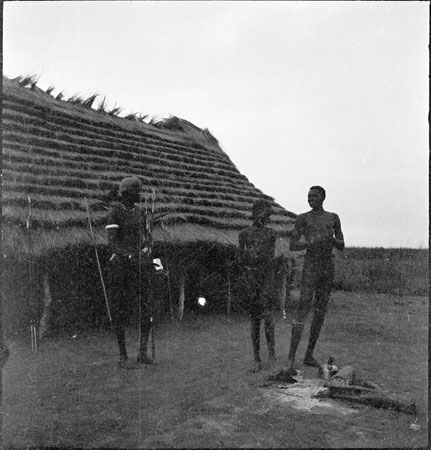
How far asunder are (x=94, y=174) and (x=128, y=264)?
3529mm

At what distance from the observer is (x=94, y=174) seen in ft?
27.4


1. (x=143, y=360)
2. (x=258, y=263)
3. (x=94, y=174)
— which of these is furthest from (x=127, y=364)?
(x=94, y=174)

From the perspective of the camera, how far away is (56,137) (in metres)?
8.62

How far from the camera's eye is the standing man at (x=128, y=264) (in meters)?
5.21

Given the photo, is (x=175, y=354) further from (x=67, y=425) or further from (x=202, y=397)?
(x=67, y=425)

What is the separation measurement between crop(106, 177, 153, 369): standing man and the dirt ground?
0.39 metres

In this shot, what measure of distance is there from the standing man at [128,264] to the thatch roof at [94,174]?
1.63 metres

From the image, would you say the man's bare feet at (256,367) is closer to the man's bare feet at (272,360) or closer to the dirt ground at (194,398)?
the dirt ground at (194,398)

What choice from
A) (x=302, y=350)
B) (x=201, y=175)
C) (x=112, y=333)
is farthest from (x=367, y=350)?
(x=201, y=175)

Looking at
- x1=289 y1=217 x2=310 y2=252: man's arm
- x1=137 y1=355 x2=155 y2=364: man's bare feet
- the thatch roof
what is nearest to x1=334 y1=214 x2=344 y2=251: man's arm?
x1=289 y1=217 x2=310 y2=252: man's arm

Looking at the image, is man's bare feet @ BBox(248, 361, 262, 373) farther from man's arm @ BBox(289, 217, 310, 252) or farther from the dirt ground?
man's arm @ BBox(289, 217, 310, 252)

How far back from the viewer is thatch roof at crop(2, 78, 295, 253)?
22.3 feet

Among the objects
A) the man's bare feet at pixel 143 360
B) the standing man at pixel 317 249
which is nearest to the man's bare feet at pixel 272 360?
the standing man at pixel 317 249

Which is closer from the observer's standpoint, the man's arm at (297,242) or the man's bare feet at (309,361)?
the man's arm at (297,242)
